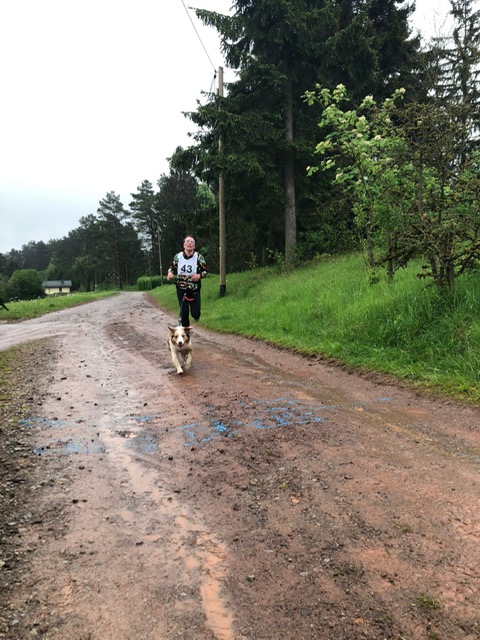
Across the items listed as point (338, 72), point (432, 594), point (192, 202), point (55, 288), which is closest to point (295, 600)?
point (432, 594)

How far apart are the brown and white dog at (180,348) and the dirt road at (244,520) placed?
60.0 inches

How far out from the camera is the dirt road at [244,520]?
187 cm

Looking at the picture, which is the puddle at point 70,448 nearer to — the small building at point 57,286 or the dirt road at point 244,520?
the dirt road at point 244,520

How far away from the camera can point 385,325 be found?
23.3ft

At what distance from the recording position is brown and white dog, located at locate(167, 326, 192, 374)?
6.65 meters

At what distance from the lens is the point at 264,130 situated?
54.9 ft

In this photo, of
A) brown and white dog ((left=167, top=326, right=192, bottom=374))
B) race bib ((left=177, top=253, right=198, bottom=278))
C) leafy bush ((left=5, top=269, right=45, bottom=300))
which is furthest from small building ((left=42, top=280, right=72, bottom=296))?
brown and white dog ((left=167, top=326, right=192, bottom=374))

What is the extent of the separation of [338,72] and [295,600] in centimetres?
2062

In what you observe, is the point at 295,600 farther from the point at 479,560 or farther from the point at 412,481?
the point at 412,481

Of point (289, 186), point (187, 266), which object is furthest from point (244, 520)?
point (289, 186)

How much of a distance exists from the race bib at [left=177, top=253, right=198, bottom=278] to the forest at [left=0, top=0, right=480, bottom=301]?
11.9 feet

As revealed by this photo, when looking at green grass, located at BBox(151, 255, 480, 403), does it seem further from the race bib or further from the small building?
the small building

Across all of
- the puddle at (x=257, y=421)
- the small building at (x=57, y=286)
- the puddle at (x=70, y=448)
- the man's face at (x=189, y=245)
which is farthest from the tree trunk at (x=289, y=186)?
the small building at (x=57, y=286)

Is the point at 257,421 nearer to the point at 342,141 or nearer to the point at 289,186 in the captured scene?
the point at 342,141
